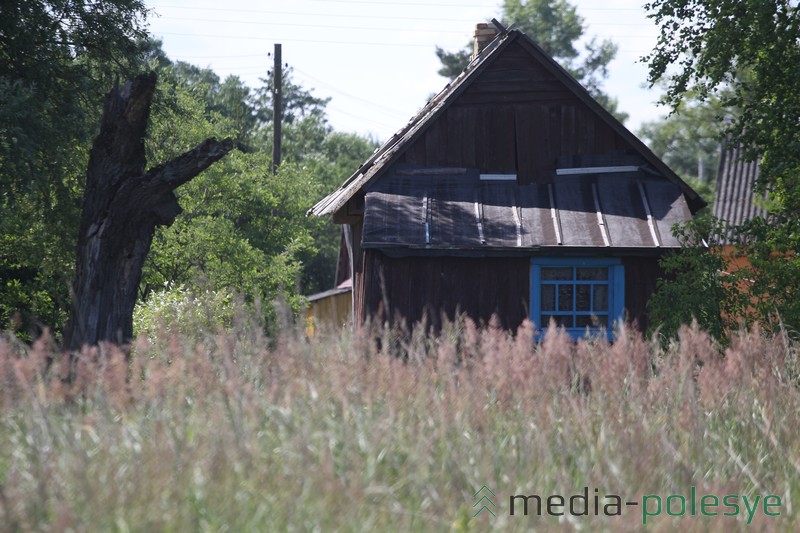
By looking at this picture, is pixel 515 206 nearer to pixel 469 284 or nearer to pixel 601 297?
pixel 469 284

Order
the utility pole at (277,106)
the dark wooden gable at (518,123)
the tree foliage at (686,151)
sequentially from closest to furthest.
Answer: the dark wooden gable at (518,123) → the utility pole at (277,106) → the tree foliage at (686,151)

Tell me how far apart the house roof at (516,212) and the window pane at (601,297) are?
2.86 feet

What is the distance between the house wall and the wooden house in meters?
0.02

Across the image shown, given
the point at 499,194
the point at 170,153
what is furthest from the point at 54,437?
the point at 170,153

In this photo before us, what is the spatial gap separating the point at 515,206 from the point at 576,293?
1.70 meters

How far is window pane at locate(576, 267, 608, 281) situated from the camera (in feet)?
49.2

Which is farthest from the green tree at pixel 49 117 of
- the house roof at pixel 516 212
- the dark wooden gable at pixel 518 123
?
the dark wooden gable at pixel 518 123

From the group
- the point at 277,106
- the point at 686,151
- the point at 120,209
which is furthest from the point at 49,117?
the point at 686,151

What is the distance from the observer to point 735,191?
26.5m

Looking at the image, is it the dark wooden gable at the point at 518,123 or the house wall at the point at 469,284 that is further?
the dark wooden gable at the point at 518,123

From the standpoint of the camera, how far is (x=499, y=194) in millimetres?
15609

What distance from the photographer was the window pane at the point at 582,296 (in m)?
15.0

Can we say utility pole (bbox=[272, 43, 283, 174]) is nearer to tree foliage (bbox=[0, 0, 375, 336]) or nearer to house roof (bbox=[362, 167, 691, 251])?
tree foliage (bbox=[0, 0, 375, 336])

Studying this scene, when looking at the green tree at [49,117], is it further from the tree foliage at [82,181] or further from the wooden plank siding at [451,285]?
the wooden plank siding at [451,285]
